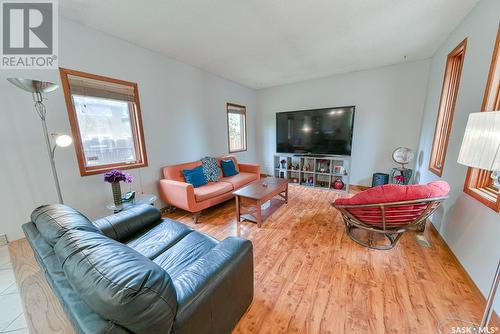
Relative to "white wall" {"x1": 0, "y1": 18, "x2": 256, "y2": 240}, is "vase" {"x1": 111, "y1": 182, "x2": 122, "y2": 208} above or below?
below

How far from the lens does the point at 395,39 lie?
2408 millimetres

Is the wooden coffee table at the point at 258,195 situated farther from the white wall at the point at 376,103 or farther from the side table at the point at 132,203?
the white wall at the point at 376,103

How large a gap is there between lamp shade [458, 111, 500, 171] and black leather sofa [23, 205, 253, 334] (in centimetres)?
138

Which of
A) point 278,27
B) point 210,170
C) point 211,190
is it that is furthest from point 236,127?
point 278,27

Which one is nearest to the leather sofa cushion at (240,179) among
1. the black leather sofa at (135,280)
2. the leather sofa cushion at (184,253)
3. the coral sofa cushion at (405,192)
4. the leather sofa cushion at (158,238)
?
the leather sofa cushion at (158,238)

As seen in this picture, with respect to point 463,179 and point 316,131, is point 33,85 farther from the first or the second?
point 316,131

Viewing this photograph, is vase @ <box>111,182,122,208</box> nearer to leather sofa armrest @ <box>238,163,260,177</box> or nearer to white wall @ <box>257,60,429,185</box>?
leather sofa armrest @ <box>238,163,260,177</box>

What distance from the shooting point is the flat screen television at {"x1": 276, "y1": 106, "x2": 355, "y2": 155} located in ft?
12.1

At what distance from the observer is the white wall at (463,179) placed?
4.43 feet

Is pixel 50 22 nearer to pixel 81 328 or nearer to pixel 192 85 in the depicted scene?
pixel 192 85

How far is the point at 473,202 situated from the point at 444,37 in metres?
2.28

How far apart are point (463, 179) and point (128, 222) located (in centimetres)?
318

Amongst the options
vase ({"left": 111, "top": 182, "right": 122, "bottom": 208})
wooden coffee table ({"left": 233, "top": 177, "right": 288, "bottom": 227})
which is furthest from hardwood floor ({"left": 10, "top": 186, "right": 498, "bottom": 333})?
vase ({"left": 111, "top": 182, "right": 122, "bottom": 208})

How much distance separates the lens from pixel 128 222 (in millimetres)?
1579
